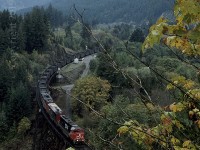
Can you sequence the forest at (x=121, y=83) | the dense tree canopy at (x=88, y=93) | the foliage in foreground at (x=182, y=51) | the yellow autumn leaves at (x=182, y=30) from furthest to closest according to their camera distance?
the dense tree canopy at (x=88, y=93), the forest at (x=121, y=83), the foliage in foreground at (x=182, y=51), the yellow autumn leaves at (x=182, y=30)

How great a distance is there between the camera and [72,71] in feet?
228

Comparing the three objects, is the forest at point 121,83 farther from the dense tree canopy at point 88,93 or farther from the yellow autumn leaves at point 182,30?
the dense tree canopy at point 88,93

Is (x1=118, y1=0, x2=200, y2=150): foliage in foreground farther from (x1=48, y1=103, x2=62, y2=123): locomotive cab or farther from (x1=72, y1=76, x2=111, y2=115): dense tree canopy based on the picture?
(x1=72, y1=76, x2=111, y2=115): dense tree canopy

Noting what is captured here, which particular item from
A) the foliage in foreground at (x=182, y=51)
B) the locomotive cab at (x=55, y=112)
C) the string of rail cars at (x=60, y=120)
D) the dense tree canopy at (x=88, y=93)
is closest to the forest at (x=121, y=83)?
the foliage in foreground at (x=182, y=51)

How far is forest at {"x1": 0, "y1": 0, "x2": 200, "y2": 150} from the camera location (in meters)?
5.41

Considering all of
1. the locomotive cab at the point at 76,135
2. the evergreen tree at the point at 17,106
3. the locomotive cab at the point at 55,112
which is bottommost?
the evergreen tree at the point at 17,106

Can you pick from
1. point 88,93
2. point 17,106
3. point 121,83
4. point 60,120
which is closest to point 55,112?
point 60,120

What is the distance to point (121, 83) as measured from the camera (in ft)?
141

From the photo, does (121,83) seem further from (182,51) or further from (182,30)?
(182,30)

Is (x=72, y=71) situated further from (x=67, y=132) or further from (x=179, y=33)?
(x=179, y=33)

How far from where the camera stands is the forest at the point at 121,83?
213 inches

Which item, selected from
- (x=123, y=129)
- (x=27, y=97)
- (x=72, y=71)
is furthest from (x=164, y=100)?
(x=72, y=71)

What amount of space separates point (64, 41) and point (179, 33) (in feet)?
345

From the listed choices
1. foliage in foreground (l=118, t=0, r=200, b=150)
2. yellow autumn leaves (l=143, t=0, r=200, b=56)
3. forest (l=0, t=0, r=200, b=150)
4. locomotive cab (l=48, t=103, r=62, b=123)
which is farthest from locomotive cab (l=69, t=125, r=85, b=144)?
yellow autumn leaves (l=143, t=0, r=200, b=56)
